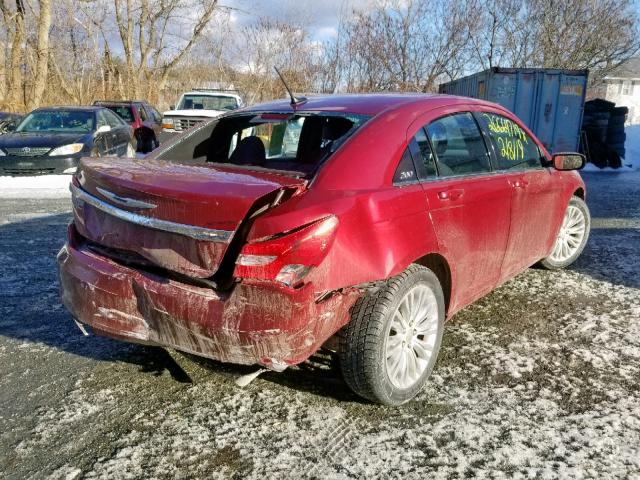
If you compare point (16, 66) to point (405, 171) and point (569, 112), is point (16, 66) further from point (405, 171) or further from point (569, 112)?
point (405, 171)

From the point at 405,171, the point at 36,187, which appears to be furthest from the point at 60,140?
the point at 405,171

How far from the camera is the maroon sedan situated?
7.61 ft

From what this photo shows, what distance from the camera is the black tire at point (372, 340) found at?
2.53 meters

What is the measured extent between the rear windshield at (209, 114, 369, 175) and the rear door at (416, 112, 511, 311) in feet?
2.19

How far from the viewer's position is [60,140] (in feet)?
34.2

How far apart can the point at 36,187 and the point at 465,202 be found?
903 centimetres

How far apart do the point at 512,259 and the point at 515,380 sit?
1.06 metres

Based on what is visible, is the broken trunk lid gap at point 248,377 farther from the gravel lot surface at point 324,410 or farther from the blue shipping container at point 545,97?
the blue shipping container at point 545,97

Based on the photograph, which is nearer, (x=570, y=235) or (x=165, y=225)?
(x=165, y=225)

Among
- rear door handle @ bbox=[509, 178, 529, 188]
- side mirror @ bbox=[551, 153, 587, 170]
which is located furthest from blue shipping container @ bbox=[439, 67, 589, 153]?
rear door handle @ bbox=[509, 178, 529, 188]

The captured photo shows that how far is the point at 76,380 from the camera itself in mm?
3047

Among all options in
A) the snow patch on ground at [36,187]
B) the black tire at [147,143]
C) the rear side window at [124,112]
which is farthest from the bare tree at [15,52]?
the snow patch on ground at [36,187]

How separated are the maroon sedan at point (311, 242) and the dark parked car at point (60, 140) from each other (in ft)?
25.8

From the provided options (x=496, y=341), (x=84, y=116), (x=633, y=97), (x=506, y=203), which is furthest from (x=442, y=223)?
(x=633, y=97)
